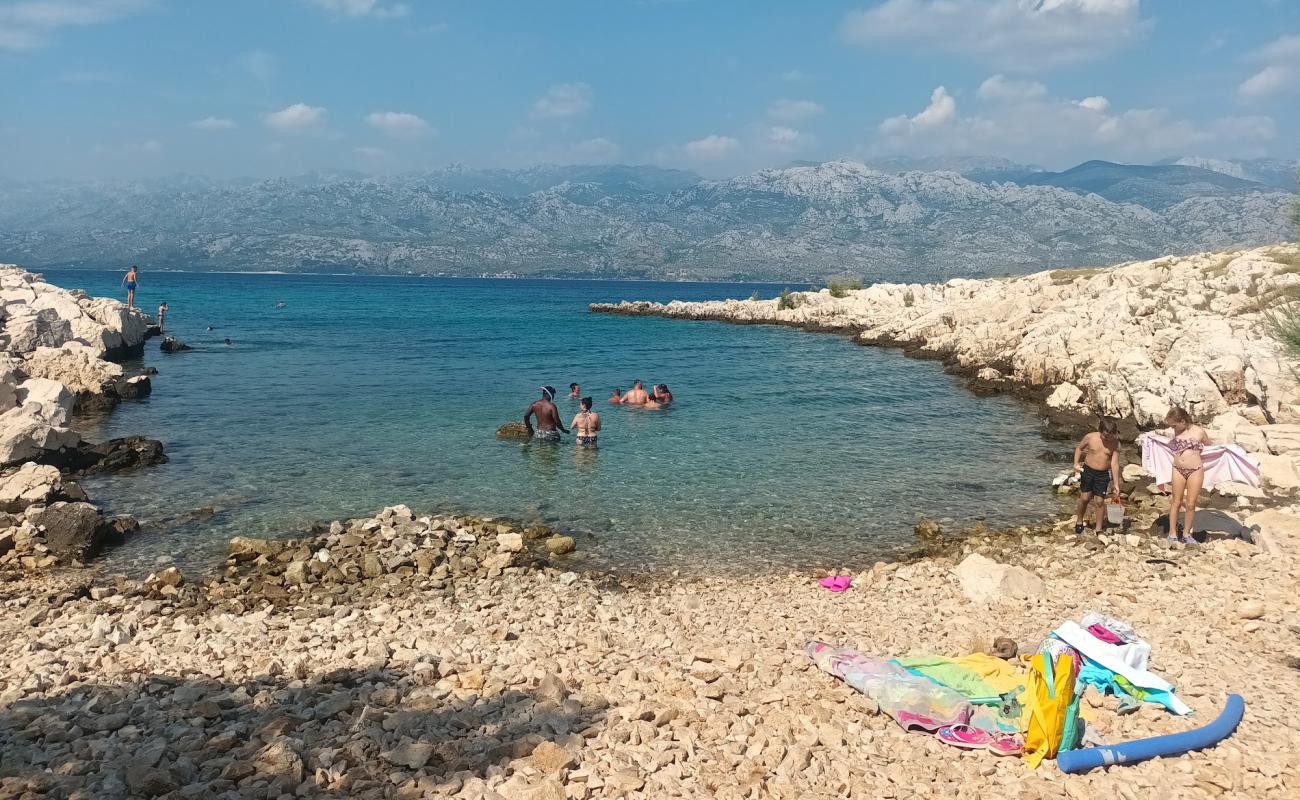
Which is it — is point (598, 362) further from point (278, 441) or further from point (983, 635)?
point (983, 635)

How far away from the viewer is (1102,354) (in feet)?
93.8

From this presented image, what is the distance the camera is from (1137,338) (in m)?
28.2

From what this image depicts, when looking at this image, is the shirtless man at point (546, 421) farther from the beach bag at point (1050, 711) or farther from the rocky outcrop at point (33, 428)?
the beach bag at point (1050, 711)

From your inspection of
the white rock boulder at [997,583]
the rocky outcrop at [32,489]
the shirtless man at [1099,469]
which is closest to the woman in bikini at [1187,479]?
the shirtless man at [1099,469]

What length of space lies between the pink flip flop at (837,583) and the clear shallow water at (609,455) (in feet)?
4.31

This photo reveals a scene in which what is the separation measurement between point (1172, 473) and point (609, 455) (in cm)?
1274

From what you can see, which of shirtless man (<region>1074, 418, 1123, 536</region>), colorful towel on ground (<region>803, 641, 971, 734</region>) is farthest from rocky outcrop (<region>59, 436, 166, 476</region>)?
shirtless man (<region>1074, 418, 1123, 536</region>)

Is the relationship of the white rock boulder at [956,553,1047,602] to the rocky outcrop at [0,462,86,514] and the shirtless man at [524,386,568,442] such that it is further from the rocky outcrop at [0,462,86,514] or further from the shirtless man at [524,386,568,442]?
the rocky outcrop at [0,462,86,514]

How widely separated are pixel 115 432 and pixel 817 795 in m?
24.1

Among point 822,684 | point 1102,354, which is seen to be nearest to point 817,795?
point 822,684

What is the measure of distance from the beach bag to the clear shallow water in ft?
21.9

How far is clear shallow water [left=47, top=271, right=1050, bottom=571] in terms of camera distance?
586 inches

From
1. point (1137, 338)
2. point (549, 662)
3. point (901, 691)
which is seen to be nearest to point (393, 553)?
point (549, 662)

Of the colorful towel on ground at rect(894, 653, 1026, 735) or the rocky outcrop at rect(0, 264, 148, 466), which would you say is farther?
the rocky outcrop at rect(0, 264, 148, 466)
